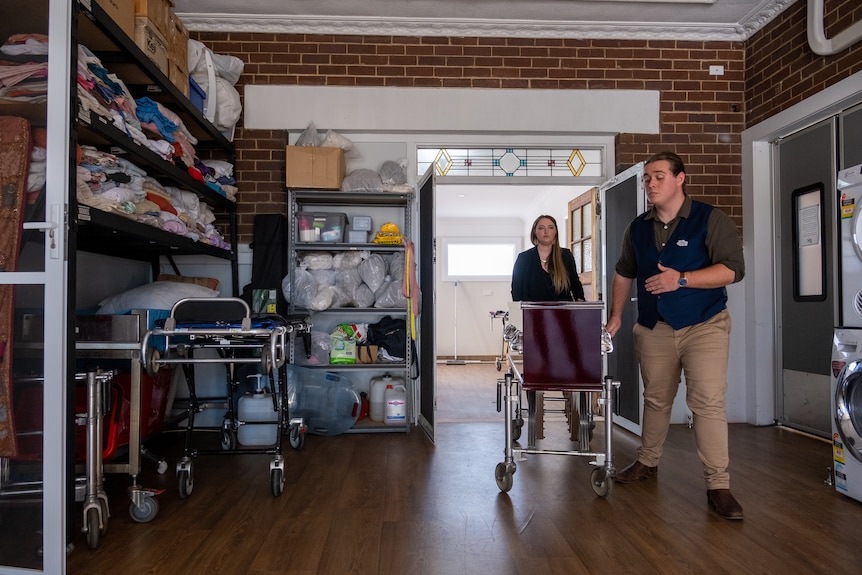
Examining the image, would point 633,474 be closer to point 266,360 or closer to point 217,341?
point 266,360

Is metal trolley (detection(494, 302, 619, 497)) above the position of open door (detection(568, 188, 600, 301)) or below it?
below

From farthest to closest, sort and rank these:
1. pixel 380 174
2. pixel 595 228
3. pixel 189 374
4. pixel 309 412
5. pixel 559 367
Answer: pixel 595 228, pixel 380 174, pixel 309 412, pixel 189 374, pixel 559 367

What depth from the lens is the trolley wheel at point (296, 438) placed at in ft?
12.0

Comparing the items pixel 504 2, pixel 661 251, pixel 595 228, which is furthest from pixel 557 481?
pixel 504 2

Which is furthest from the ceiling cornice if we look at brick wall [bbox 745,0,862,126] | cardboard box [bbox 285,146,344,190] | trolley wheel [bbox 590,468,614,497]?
trolley wheel [bbox 590,468,614,497]

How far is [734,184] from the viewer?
4695 mm

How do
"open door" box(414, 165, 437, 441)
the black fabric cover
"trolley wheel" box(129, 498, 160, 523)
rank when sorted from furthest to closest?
the black fabric cover < "open door" box(414, 165, 437, 441) < "trolley wheel" box(129, 498, 160, 523)

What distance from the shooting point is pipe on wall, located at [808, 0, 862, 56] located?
11.9 feet

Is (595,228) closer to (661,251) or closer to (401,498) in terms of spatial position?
(661,251)

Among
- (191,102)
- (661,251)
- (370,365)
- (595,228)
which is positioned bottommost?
(370,365)

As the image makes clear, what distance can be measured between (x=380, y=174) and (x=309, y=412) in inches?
69.2

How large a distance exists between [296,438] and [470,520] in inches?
60.4

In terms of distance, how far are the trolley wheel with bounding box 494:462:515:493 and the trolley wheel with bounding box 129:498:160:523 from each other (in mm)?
1454

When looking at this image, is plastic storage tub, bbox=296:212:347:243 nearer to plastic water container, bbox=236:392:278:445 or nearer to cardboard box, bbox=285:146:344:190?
cardboard box, bbox=285:146:344:190
